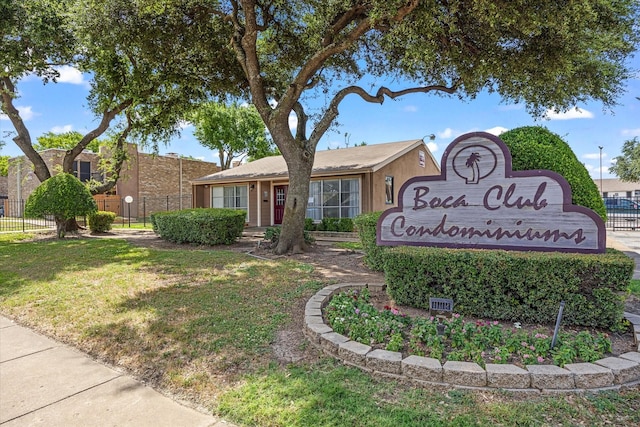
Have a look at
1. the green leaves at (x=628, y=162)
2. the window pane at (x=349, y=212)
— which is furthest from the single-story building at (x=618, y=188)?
the window pane at (x=349, y=212)

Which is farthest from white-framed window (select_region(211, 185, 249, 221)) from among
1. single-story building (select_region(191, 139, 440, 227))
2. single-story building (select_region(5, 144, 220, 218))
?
single-story building (select_region(5, 144, 220, 218))

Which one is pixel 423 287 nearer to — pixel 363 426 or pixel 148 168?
pixel 363 426

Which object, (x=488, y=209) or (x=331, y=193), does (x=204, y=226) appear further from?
(x=488, y=209)

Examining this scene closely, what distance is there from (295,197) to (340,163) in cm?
647

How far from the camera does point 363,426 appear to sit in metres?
2.21

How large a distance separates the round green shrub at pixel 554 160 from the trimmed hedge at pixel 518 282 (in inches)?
40.5

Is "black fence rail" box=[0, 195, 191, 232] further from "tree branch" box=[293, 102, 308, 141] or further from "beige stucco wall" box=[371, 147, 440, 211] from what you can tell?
"tree branch" box=[293, 102, 308, 141]

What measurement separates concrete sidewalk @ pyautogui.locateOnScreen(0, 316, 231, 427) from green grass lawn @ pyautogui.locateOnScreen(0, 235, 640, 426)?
147mm

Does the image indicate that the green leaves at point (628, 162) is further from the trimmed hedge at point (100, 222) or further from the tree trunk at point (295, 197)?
the trimmed hedge at point (100, 222)

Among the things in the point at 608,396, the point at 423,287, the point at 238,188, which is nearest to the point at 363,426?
the point at 608,396

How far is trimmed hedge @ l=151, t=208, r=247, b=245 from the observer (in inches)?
402

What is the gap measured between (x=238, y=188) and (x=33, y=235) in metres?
8.58

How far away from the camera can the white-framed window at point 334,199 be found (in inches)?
579

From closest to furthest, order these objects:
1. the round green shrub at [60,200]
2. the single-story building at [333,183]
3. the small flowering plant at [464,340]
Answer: the small flowering plant at [464,340] → the round green shrub at [60,200] → the single-story building at [333,183]
